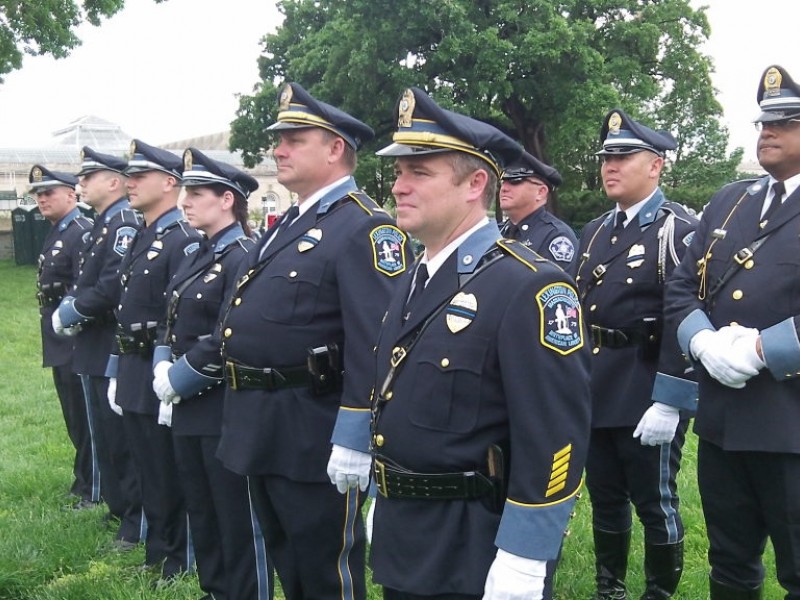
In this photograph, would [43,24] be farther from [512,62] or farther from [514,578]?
[514,578]

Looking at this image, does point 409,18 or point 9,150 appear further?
point 9,150

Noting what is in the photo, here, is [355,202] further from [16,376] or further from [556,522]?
[16,376]

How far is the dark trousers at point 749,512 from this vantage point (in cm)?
301

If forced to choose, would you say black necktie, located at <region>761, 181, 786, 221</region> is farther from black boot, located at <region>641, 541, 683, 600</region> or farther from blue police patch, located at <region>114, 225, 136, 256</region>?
blue police patch, located at <region>114, 225, 136, 256</region>

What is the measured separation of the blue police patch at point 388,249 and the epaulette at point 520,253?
0.90m

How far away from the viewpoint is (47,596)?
4383mm

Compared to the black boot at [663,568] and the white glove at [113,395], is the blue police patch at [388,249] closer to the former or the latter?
the black boot at [663,568]

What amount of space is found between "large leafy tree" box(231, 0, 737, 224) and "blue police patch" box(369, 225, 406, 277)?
21.7 metres

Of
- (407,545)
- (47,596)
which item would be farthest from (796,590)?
(47,596)

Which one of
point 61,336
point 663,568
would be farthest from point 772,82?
point 61,336

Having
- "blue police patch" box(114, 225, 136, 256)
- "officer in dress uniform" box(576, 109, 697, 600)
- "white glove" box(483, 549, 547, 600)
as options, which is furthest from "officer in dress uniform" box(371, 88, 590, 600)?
"blue police patch" box(114, 225, 136, 256)

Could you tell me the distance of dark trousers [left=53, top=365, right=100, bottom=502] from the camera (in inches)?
247

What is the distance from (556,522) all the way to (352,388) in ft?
3.58

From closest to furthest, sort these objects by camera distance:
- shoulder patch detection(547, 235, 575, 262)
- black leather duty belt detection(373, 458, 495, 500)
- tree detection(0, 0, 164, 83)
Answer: black leather duty belt detection(373, 458, 495, 500) → shoulder patch detection(547, 235, 575, 262) → tree detection(0, 0, 164, 83)
